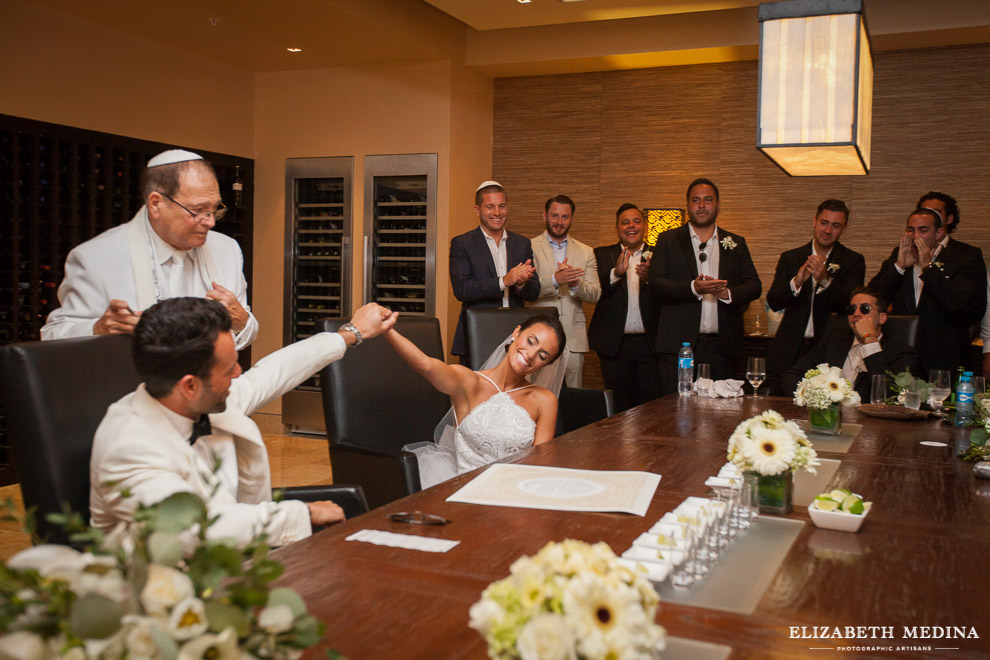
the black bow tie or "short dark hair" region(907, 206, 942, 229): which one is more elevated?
"short dark hair" region(907, 206, 942, 229)

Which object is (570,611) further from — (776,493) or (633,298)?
(633,298)

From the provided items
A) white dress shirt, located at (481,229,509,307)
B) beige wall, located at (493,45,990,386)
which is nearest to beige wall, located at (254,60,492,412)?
beige wall, located at (493,45,990,386)

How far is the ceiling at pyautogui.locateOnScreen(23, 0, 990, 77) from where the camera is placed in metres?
5.82

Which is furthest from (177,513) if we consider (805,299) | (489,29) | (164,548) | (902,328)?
(489,29)

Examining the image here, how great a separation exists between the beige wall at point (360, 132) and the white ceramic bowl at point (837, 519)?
543 cm

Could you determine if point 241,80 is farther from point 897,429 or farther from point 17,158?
point 897,429

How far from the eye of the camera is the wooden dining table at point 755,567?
1.23 meters

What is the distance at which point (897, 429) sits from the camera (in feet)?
10.6

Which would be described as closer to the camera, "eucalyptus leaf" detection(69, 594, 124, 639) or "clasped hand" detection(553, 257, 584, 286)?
"eucalyptus leaf" detection(69, 594, 124, 639)

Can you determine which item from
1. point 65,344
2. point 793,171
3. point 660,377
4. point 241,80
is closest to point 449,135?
point 241,80

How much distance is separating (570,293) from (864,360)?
2144mm

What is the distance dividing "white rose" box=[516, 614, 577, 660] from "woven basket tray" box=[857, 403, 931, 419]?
300cm

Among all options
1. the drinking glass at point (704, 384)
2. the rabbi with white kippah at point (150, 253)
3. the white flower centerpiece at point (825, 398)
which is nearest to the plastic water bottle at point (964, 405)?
the white flower centerpiece at point (825, 398)

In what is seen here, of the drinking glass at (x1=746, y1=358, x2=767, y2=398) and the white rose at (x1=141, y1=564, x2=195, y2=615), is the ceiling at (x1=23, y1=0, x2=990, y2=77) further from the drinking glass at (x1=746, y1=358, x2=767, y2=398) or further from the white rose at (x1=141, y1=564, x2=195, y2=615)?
the white rose at (x1=141, y1=564, x2=195, y2=615)
